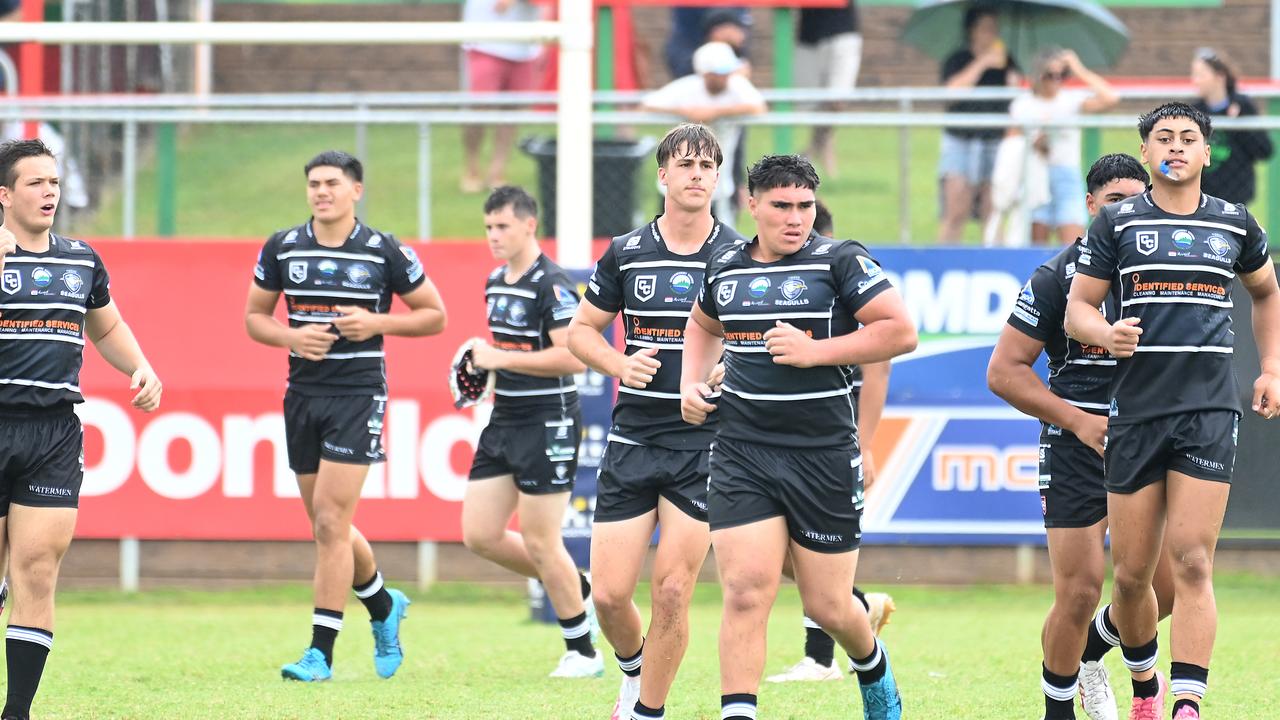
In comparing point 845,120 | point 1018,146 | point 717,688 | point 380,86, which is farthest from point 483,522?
point 380,86

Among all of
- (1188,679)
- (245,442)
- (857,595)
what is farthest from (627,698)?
(245,442)

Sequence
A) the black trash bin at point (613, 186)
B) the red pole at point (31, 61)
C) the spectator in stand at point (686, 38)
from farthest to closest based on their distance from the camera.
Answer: the spectator in stand at point (686, 38) < the red pole at point (31, 61) < the black trash bin at point (613, 186)

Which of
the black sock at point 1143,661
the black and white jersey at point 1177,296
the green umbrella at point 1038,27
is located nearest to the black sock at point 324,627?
the black sock at point 1143,661

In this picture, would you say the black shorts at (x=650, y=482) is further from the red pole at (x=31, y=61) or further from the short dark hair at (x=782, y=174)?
the red pole at (x=31, y=61)

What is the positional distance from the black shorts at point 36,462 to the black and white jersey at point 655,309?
6.83 feet

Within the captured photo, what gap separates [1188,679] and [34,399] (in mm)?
4327

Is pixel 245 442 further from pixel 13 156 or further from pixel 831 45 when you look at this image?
pixel 831 45

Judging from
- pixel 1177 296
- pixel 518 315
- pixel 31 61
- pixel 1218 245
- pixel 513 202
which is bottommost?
pixel 518 315

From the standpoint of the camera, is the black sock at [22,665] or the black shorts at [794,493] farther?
the black sock at [22,665]

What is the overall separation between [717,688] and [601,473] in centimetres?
171

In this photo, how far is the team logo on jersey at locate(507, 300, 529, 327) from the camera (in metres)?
8.44

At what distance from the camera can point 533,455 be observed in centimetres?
840

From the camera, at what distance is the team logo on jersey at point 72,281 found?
659cm

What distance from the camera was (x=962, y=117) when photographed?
10.9 meters
